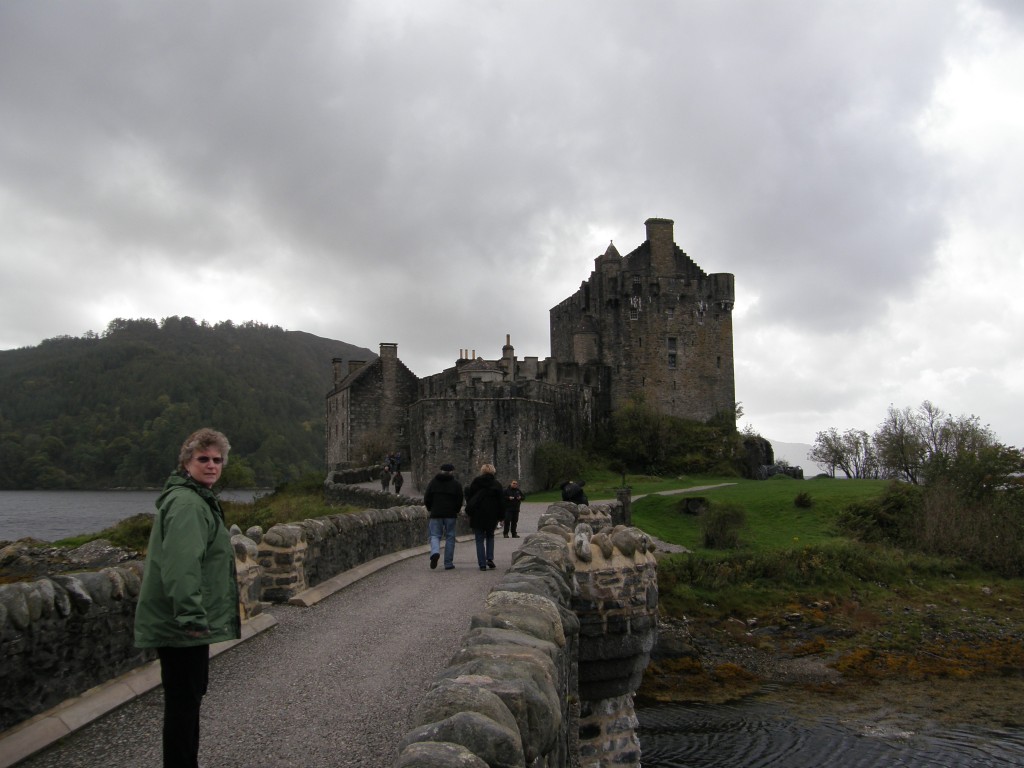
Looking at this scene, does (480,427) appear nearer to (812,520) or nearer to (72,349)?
(812,520)

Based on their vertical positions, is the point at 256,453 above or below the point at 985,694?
above

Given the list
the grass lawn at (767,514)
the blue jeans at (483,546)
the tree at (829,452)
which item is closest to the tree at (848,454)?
the tree at (829,452)

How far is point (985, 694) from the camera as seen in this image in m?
20.5

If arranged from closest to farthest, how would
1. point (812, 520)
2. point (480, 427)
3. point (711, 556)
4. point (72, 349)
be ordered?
point (711, 556) < point (812, 520) < point (480, 427) < point (72, 349)

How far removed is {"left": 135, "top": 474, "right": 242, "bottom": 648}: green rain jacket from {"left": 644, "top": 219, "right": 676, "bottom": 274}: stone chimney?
4898cm

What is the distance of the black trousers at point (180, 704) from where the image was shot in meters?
4.30

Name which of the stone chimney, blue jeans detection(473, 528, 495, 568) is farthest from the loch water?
blue jeans detection(473, 528, 495, 568)

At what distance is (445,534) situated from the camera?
1341 centimetres

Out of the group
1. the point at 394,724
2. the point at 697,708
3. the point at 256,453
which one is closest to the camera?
the point at 394,724

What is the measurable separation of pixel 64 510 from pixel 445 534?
71.6m

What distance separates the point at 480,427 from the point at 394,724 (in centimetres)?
3365

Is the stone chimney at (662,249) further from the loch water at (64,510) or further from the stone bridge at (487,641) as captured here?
the stone bridge at (487,641)

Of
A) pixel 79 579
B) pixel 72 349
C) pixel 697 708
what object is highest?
pixel 72 349

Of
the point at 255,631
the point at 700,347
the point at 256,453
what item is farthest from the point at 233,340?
the point at 255,631
